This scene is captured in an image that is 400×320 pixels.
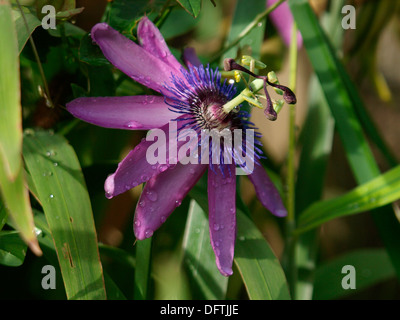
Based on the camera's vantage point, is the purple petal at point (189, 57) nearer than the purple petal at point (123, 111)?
No

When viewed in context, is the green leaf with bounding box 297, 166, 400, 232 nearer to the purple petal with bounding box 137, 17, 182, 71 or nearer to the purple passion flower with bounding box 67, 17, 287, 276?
the purple passion flower with bounding box 67, 17, 287, 276

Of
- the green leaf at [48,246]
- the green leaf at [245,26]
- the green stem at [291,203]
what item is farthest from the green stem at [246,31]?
the green leaf at [48,246]

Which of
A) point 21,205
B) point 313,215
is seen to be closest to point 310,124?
point 313,215

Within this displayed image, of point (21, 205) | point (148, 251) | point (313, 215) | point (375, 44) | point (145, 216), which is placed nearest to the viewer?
point (21, 205)

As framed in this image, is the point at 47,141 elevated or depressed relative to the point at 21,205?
elevated

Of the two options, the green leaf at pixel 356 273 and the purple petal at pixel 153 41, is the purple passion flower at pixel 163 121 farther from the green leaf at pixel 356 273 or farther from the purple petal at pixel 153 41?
the green leaf at pixel 356 273

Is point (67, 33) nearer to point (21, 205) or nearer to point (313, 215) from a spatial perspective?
point (21, 205)
